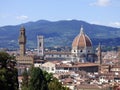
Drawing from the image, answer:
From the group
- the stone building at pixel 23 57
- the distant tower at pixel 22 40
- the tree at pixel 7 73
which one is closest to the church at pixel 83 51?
the stone building at pixel 23 57

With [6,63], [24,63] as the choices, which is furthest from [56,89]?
[24,63]

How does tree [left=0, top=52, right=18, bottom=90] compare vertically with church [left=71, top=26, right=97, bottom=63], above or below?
above

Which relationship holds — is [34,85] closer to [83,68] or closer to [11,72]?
[11,72]

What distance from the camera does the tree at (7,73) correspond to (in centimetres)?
2855

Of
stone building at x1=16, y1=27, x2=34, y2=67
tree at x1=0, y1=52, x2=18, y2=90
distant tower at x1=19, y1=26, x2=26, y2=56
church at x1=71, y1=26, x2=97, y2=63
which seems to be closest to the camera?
tree at x1=0, y1=52, x2=18, y2=90

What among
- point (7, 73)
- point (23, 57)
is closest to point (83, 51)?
point (23, 57)

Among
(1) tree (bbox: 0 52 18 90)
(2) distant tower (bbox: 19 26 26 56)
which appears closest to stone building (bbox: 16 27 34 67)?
(2) distant tower (bbox: 19 26 26 56)

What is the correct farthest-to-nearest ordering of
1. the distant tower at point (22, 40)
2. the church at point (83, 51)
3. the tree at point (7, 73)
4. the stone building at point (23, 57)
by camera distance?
the church at point (83, 51) → the distant tower at point (22, 40) → the stone building at point (23, 57) → the tree at point (7, 73)

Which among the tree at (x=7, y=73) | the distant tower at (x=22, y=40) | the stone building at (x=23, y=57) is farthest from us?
the distant tower at (x=22, y=40)

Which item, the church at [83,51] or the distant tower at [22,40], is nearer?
the distant tower at [22,40]

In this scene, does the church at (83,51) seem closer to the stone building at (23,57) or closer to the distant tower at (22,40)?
the stone building at (23,57)

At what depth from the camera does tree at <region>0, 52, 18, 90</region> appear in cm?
2855

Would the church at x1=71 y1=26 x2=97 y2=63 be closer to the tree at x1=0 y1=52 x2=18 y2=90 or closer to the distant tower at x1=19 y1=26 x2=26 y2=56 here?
the distant tower at x1=19 y1=26 x2=26 y2=56

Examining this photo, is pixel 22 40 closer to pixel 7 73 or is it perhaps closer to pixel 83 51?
pixel 83 51
